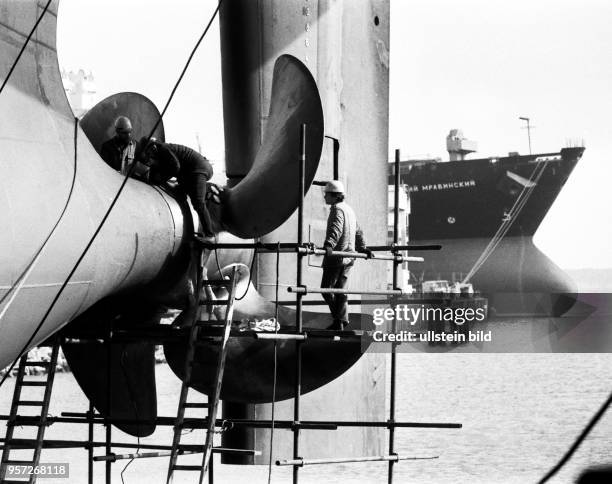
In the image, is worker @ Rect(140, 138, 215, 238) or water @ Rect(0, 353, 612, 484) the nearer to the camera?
worker @ Rect(140, 138, 215, 238)

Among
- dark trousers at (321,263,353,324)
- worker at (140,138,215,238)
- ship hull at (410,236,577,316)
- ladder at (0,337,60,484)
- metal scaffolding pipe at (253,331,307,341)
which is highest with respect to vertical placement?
ship hull at (410,236,577,316)

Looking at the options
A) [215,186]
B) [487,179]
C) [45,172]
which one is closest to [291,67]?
[215,186]

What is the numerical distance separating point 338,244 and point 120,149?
2423mm

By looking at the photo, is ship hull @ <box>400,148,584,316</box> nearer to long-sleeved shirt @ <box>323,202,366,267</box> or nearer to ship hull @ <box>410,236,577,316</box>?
ship hull @ <box>410,236,577,316</box>

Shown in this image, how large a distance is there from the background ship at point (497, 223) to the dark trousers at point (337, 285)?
5836 cm

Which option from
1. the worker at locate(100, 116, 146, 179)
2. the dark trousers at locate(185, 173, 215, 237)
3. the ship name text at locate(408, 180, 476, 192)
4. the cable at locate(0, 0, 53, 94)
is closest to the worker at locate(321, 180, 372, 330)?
the dark trousers at locate(185, 173, 215, 237)

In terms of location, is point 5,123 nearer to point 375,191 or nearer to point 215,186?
point 215,186

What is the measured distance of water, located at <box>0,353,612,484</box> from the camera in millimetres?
26062

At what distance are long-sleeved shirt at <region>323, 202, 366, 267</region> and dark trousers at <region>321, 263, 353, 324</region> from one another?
2.8 inches

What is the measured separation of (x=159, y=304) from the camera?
11695 millimetres

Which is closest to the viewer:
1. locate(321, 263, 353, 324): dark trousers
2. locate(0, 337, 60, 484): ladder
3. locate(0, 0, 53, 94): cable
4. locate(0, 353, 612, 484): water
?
locate(0, 0, 53, 94): cable

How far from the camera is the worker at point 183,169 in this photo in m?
11.6

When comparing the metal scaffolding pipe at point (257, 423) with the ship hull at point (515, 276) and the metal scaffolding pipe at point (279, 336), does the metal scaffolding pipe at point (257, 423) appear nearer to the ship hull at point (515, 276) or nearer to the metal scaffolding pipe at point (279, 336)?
the metal scaffolding pipe at point (279, 336)

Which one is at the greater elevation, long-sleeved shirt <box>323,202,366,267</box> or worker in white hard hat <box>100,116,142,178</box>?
worker in white hard hat <box>100,116,142,178</box>
